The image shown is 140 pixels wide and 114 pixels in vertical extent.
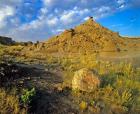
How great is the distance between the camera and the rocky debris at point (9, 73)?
37.7 feet

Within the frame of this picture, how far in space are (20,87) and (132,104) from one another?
4.21 m

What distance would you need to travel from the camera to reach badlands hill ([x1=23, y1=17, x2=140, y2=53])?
95.6 ft

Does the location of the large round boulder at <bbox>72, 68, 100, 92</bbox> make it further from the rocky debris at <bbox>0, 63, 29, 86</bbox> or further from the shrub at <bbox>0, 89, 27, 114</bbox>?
the shrub at <bbox>0, 89, 27, 114</bbox>

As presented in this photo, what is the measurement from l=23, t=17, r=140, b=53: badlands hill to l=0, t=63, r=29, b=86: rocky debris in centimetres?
1514

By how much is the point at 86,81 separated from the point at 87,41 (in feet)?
57.5

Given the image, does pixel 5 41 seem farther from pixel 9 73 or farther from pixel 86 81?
pixel 86 81

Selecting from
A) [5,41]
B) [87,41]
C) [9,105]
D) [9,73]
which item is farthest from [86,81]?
[5,41]

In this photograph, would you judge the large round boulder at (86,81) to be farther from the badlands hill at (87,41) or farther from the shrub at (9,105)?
the badlands hill at (87,41)

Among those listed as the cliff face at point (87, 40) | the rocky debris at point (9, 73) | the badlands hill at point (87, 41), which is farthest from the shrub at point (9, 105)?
the cliff face at point (87, 40)

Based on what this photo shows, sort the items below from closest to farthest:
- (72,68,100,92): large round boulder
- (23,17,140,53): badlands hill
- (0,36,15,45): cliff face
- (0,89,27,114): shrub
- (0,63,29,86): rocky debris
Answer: (0,89,27,114): shrub < (0,63,29,86): rocky debris < (72,68,100,92): large round boulder < (23,17,140,53): badlands hill < (0,36,15,45): cliff face

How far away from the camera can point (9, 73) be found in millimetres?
12242

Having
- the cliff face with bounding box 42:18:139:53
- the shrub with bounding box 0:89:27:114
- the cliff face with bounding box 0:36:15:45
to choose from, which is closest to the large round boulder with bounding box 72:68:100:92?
the shrub with bounding box 0:89:27:114

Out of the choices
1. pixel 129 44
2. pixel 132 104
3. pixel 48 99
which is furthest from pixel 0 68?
pixel 129 44

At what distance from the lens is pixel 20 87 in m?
11.2
